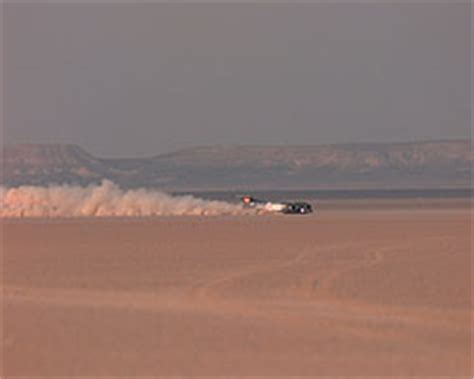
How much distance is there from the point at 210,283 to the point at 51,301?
326 cm

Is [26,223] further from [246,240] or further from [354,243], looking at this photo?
[354,243]

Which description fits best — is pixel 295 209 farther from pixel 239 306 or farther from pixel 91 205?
pixel 239 306

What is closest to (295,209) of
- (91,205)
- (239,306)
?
(91,205)

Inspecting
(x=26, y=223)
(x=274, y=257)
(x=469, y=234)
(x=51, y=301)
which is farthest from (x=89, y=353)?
(x=26, y=223)

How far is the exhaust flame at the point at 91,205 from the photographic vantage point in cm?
5159

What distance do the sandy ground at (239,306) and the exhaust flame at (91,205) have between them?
19.0 m

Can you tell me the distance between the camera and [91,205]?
5197cm

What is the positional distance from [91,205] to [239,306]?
3482 cm

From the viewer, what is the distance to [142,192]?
55.4m

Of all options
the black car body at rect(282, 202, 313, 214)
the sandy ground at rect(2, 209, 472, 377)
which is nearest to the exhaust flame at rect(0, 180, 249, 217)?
the black car body at rect(282, 202, 313, 214)

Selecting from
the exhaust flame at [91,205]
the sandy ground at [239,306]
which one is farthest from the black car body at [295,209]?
the sandy ground at [239,306]

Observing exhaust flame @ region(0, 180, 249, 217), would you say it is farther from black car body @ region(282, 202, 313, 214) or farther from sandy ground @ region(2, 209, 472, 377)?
sandy ground @ region(2, 209, 472, 377)

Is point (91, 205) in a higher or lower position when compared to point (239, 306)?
higher

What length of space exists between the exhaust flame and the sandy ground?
19.0 meters
